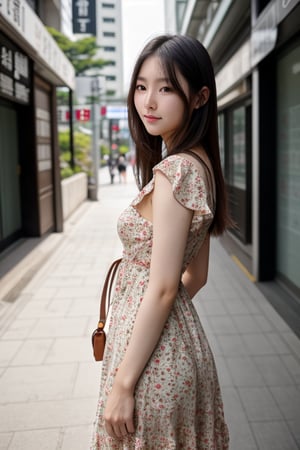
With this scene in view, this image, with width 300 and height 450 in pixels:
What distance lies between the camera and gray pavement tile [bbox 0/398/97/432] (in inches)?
128

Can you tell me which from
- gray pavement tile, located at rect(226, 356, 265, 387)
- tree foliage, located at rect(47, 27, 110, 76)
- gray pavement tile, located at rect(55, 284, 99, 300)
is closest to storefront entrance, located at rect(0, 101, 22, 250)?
gray pavement tile, located at rect(55, 284, 99, 300)

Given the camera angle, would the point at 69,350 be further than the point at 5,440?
Yes

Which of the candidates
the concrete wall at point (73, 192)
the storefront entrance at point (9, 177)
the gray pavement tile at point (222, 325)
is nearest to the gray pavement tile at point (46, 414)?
the gray pavement tile at point (222, 325)

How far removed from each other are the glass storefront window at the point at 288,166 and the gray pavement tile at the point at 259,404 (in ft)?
7.05

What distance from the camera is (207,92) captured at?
4.87 feet

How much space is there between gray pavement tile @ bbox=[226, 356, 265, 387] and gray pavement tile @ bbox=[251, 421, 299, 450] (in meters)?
0.55

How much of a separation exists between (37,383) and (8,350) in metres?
0.77

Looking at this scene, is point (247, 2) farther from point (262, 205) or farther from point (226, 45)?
point (262, 205)

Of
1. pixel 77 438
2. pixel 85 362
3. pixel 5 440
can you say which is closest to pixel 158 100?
pixel 77 438

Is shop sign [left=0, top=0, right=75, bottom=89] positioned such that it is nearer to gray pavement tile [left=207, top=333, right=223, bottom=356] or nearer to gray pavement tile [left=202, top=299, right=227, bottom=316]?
gray pavement tile [left=202, top=299, right=227, bottom=316]

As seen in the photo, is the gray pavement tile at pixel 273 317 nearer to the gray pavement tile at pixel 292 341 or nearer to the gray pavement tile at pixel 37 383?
the gray pavement tile at pixel 292 341

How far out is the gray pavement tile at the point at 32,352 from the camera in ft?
13.9

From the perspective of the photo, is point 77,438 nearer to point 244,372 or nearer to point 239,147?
point 244,372

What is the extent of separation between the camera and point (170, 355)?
4.63ft
